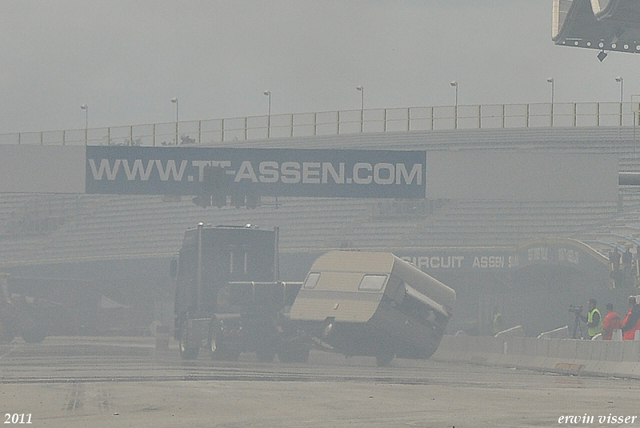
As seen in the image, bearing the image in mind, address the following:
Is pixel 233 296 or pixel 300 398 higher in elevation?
pixel 233 296

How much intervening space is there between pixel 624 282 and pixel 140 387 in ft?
91.3

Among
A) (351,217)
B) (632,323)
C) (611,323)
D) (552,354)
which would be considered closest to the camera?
(632,323)

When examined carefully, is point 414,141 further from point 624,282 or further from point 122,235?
point 624,282

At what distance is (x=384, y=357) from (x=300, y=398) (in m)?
11.9

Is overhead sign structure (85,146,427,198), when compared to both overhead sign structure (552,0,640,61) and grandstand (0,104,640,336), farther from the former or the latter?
grandstand (0,104,640,336)

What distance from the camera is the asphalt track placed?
1196 centimetres

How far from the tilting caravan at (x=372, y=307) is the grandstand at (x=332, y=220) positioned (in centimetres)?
3085

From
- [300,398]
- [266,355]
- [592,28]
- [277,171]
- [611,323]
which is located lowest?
[266,355]

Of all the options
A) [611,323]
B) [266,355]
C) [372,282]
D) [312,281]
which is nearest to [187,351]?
[266,355]

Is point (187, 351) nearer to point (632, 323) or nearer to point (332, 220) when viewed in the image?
point (632, 323)

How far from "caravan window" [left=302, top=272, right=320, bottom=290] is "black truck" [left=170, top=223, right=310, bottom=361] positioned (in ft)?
2.11

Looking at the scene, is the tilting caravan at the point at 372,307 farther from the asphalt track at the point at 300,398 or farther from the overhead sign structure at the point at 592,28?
the overhead sign structure at the point at 592,28

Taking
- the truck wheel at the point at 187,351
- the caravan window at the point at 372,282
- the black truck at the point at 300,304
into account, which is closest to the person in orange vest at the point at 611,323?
the black truck at the point at 300,304

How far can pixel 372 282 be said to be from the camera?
26.0 m
